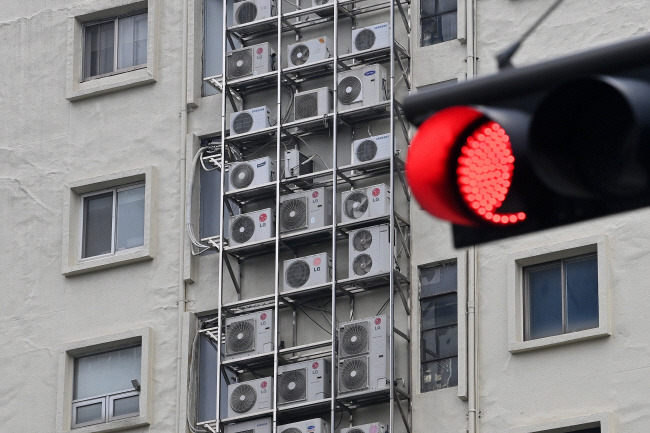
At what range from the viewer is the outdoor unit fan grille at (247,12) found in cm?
2561

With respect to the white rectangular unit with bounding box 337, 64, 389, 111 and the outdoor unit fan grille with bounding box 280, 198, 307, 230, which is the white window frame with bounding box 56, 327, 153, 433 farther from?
the white rectangular unit with bounding box 337, 64, 389, 111

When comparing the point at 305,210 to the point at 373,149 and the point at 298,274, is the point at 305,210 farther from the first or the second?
the point at 373,149

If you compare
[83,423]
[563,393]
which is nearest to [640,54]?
[563,393]

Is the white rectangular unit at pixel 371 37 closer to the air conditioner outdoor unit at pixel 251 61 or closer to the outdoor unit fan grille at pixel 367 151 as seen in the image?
the outdoor unit fan grille at pixel 367 151

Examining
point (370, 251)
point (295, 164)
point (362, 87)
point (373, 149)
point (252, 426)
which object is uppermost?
point (362, 87)

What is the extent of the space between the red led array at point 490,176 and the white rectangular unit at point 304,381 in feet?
60.9

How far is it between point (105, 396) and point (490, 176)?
21.4 m

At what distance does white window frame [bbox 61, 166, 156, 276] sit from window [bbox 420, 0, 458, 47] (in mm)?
4585

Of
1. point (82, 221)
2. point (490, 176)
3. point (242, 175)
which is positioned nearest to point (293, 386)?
point (242, 175)

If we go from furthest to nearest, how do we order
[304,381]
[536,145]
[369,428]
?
[304,381], [369,428], [536,145]

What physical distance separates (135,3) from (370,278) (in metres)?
6.70

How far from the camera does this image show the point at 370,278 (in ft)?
75.9

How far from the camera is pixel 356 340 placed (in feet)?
75.5

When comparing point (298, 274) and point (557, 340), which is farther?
point (298, 274)
